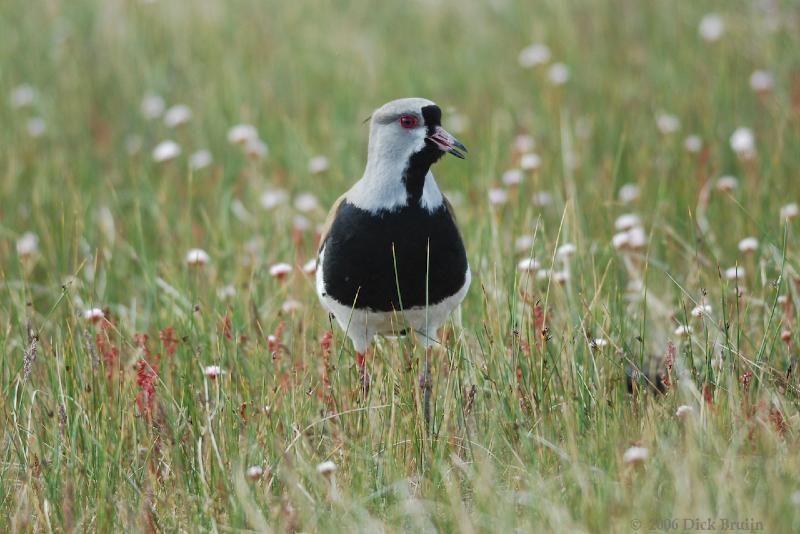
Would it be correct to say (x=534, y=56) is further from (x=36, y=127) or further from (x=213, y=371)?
(x=213, y=371)

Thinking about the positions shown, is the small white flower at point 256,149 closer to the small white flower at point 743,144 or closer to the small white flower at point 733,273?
the small white flower at point 743,144

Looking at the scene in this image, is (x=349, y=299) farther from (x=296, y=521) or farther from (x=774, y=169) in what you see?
(x=774, y=169)

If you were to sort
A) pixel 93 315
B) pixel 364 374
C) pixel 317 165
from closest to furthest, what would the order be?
1. pixel 364 374
2. pixel 93 315
3. pixel 317 165

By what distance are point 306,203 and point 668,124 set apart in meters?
2.11

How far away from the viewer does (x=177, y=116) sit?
7141 mm

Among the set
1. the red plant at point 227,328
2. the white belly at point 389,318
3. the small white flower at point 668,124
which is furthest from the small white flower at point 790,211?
the red plant at point 227,328

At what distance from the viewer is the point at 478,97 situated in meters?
7.46

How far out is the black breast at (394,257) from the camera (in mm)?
3824

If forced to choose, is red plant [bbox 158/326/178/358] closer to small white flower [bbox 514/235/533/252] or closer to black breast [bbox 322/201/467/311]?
black breast [bbox 322/201/467/311]

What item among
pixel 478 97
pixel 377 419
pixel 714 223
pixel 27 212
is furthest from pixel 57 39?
pixel 377 419

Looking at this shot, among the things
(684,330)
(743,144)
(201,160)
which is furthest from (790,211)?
(201,160)

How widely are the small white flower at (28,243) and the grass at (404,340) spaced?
6 centimetres

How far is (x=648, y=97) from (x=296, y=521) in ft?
15.5

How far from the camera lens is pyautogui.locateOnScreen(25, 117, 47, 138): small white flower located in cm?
719
